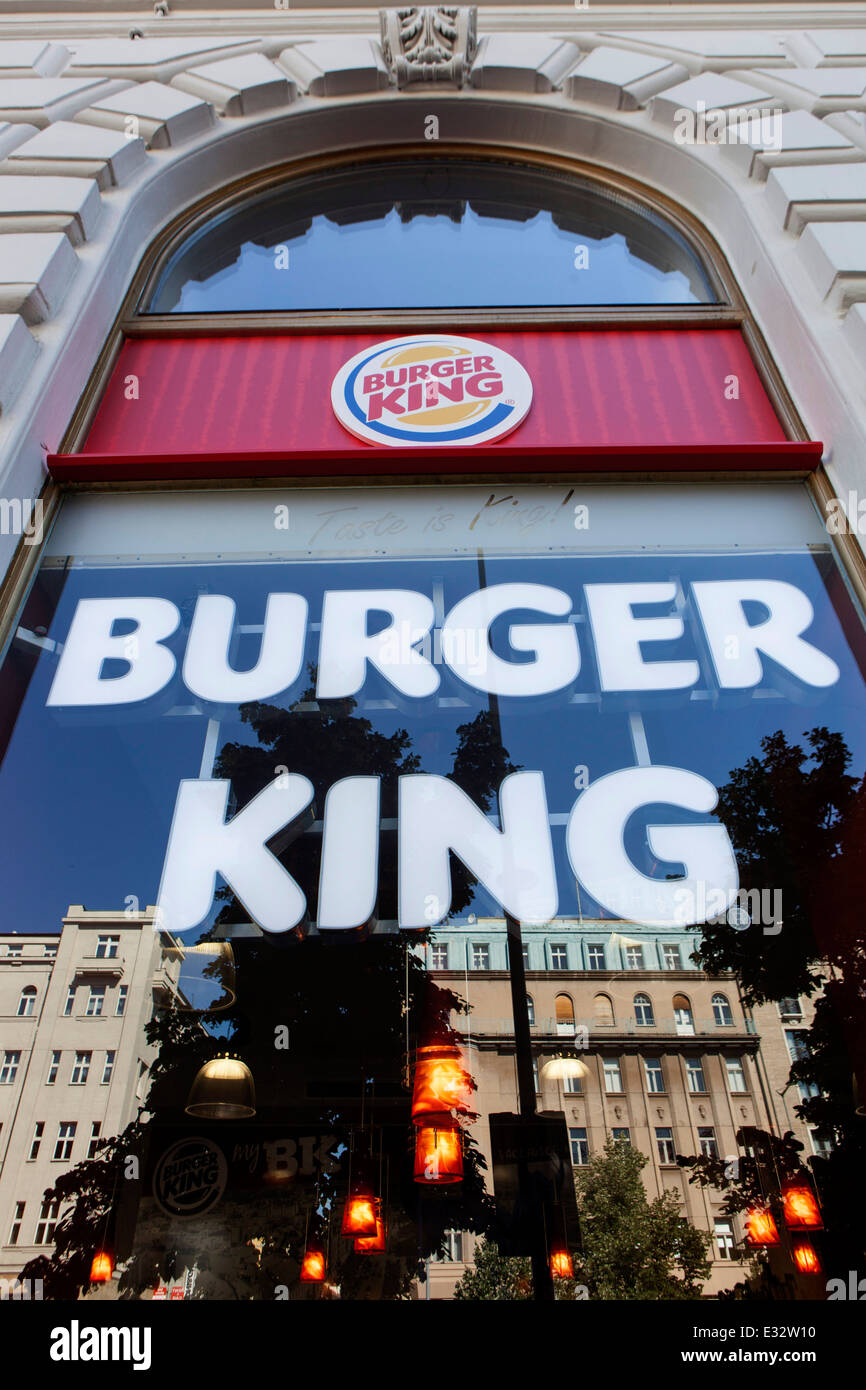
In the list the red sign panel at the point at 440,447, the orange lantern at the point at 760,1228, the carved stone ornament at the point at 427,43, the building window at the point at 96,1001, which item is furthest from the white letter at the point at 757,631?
the carved stone ornament at the point at 427,43

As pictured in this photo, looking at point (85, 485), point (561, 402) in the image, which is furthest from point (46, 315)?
point (561, 402)

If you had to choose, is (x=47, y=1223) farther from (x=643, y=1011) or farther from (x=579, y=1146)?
(x=643, y=1011)

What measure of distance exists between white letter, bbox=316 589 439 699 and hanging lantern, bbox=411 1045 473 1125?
156cm

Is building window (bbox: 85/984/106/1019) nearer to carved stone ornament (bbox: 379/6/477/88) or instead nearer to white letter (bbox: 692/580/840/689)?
white letter (bbox: 692/580/840/689)

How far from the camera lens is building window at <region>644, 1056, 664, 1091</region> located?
330cm

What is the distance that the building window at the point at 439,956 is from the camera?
3.56 metres

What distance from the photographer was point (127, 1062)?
11.1 feet

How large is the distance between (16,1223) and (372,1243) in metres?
1.24

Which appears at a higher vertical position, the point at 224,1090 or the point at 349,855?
the point at 349,855

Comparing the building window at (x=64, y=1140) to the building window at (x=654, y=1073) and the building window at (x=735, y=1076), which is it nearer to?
the building window at (x=654, y=1073)

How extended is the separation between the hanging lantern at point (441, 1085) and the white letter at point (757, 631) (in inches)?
80.1

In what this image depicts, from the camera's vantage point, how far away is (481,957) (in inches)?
140

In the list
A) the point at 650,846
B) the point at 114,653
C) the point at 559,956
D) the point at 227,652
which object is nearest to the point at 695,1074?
the point at 559,956

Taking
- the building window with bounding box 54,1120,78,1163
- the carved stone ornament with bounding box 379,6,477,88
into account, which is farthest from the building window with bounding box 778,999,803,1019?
the carved stone ornament with bounding box 379,6,477,88
